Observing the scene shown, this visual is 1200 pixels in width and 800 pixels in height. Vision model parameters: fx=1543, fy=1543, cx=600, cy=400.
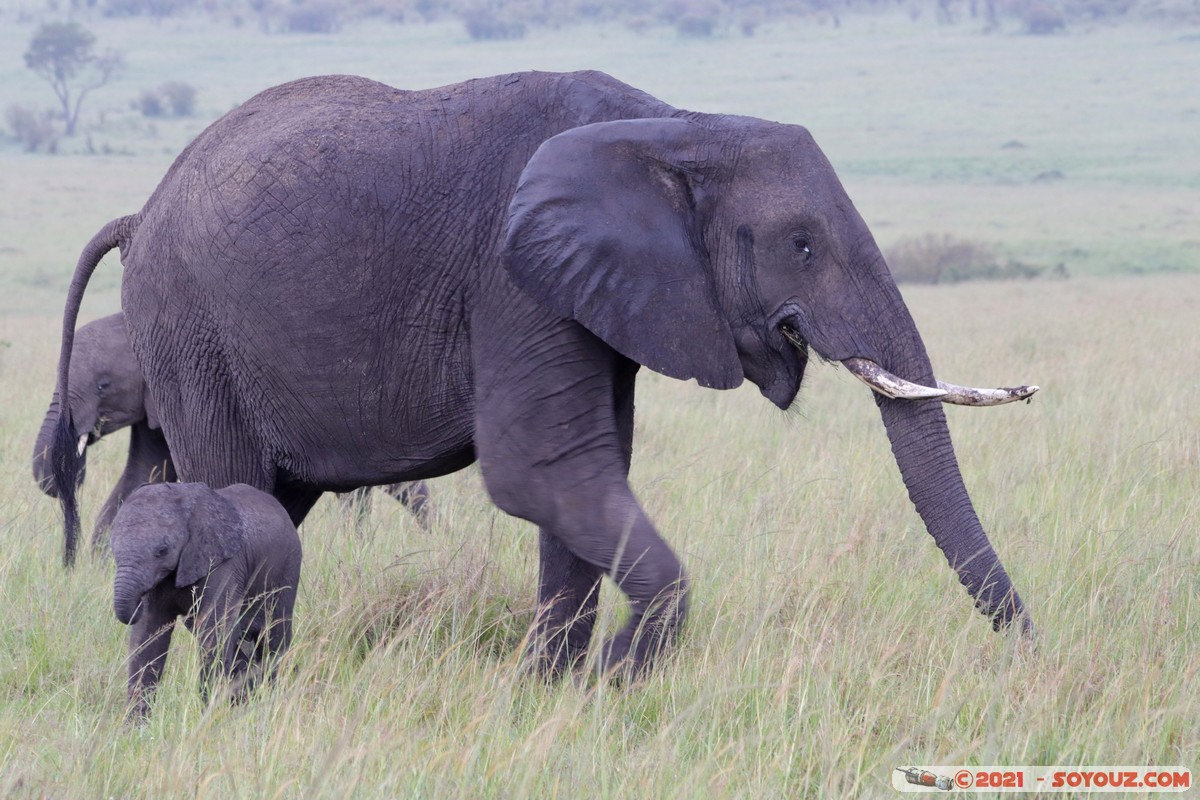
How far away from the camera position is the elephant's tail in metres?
5.56

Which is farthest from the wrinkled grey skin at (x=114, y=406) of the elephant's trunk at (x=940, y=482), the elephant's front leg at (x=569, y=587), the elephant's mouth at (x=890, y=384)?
the elephant's trunk at (x=940, y=482)

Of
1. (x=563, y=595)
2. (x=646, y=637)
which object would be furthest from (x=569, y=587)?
(x=646, y=637)

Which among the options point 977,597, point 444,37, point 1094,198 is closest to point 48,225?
point 1094,198

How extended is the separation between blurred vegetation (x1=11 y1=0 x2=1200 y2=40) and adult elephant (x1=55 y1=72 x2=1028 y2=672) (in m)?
82.5

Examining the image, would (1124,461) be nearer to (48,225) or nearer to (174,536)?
(174,536)

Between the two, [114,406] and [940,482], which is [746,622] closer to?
[940,482]

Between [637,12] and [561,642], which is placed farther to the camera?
[637,12]

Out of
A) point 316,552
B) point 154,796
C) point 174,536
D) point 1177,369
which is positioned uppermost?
point 174,536

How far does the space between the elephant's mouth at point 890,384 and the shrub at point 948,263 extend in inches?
834

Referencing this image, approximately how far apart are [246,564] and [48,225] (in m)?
31.0

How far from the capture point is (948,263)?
2648 centimetres

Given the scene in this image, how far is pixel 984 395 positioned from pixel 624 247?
42.3 inches

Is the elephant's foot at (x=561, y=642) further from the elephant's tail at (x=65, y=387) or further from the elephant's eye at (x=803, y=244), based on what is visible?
the elephant's tail at (x=65, y=387)

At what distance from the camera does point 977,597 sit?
4.34 m
